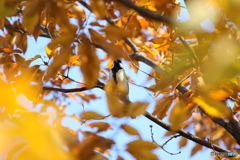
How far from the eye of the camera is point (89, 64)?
81 cm

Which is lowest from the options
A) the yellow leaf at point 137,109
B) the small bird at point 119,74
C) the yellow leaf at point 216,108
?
the small bird at point 119,74

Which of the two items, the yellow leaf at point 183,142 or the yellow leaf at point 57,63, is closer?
the yellow leaf at point 57,63

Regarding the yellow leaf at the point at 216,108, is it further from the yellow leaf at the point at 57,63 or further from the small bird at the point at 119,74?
the small bird at the point at 119,74

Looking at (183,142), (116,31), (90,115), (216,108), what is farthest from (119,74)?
(216,108)

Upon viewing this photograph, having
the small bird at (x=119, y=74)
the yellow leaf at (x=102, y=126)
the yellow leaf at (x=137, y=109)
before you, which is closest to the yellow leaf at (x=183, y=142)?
the small bird at (x=119, y=74)

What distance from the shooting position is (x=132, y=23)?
236cm

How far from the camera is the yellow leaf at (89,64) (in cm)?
81

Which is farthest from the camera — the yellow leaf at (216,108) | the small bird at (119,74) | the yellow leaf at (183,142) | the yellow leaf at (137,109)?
the small bird at (119,74)

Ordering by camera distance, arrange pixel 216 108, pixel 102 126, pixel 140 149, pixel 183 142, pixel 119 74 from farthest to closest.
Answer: pixel 119 74, pixel 183 142, pixel 102 126, pixel 140 149, pixel 216 108

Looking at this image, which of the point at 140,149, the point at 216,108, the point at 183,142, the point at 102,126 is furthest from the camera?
the point at 183,142

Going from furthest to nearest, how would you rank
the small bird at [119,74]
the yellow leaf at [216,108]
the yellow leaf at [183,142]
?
the small bird at [119,74]
the yellow leaf at [183,142]
the yellow leaf at [216,108]

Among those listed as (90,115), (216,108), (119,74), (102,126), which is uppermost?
(216,108)

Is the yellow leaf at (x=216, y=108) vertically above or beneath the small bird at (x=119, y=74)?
above

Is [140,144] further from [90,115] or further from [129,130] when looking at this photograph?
[90,115]
